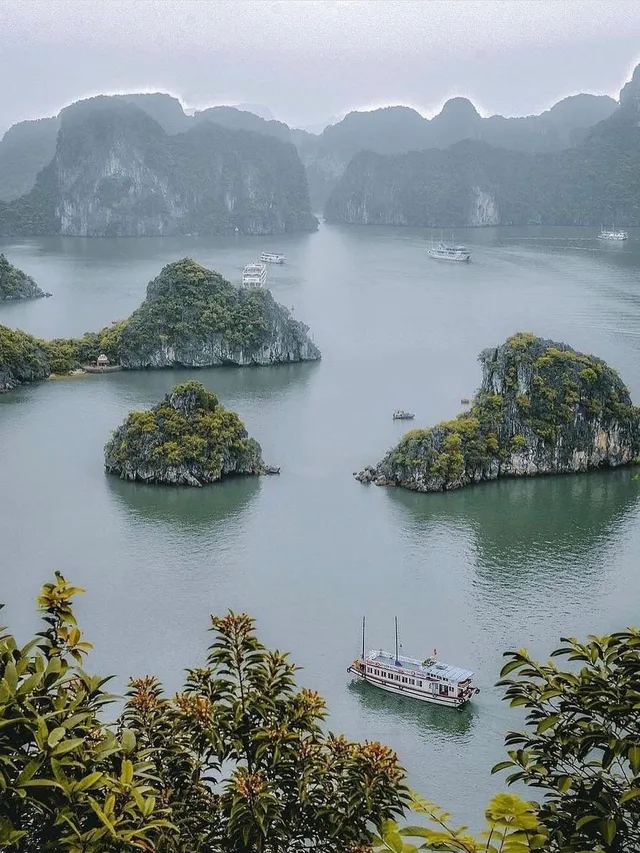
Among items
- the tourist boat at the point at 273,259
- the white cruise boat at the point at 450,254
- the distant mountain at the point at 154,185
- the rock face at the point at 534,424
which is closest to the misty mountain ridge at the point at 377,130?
the distant mountain at the point at 154,185

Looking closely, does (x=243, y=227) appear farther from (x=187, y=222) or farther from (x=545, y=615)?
(x=545, y=615)

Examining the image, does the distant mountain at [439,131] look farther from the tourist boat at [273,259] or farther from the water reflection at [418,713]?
the water reflection at [418,713]

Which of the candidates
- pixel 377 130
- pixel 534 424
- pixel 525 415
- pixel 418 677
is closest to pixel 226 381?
pixel 525 415

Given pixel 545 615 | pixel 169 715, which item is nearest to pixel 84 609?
pixel 545 615

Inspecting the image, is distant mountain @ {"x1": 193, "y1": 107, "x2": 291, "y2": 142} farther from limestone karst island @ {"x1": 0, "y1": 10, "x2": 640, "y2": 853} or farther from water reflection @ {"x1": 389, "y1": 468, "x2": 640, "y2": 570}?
water reflection @ {"x1": 389, "y1": 468, "x2": 640, "y2": 570}

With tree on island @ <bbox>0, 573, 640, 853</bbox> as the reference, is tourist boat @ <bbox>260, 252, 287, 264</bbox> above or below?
below

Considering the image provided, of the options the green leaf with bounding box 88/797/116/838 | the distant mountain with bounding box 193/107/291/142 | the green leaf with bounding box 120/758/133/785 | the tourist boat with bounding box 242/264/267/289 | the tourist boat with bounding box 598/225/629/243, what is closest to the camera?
the green leaf with bounding box 88/797/116/838

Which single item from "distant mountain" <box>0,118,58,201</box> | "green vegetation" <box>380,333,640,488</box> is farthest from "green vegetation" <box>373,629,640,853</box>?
"distant mountain" <box>0,118,58,201</box>

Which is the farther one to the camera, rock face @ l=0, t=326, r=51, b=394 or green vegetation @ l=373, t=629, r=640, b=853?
rock face @ l=0, t=326, r=51, b=394
